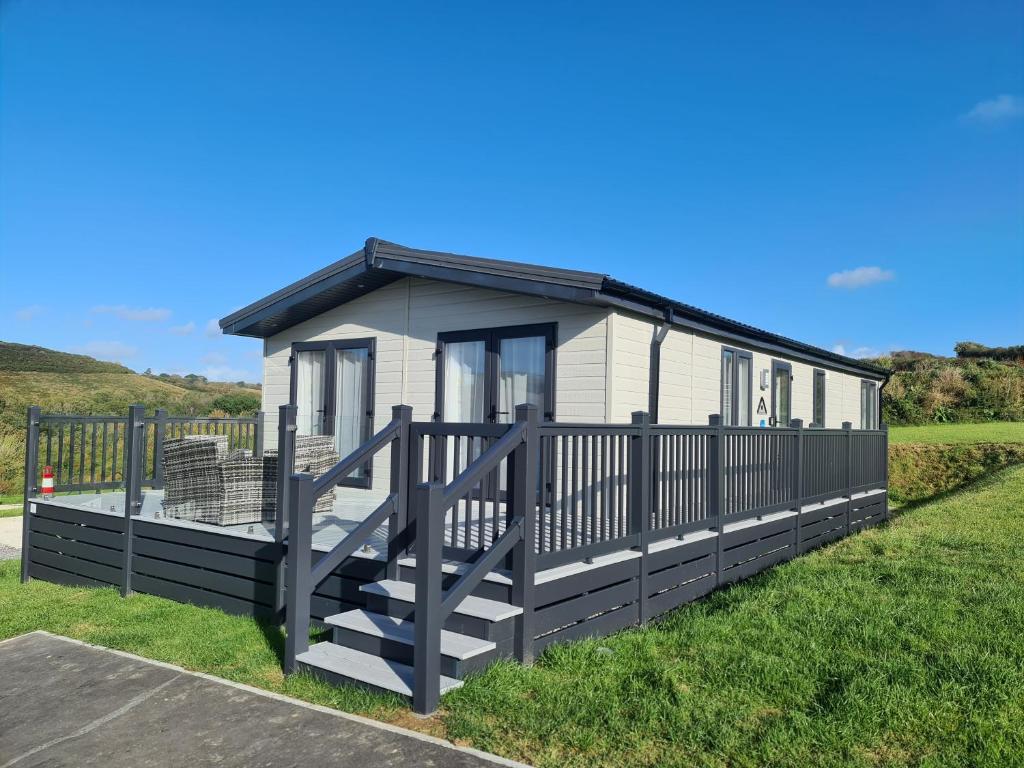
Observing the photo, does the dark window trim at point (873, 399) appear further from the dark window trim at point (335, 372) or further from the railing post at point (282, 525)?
the railing post at point (282, 525)

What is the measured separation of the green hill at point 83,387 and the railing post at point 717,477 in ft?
53.9

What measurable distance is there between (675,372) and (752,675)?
4481 millimetres

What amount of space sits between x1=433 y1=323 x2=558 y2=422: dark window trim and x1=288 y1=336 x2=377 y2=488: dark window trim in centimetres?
98

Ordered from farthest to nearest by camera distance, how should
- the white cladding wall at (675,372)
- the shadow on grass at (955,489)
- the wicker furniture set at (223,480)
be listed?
the shadow on grass at (955,489) → the white cladding wall at (675,372) → the wicker furniture set at (223,480)

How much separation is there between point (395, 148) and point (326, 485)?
12.7 meters

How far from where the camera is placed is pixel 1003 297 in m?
22.6

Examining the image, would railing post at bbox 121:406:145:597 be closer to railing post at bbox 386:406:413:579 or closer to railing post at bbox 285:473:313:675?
railing post at bbox 285:473:313:675

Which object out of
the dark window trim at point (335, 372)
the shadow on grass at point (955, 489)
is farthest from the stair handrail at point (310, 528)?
the shadow on grass at point (955, 489)

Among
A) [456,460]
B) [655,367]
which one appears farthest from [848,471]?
[456,460]

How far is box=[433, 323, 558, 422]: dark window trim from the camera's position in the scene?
22.2 feet

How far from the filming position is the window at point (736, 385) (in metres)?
8.90

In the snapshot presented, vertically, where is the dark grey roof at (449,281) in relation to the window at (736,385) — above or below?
above

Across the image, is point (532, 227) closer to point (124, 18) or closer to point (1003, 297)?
point (124, 18)

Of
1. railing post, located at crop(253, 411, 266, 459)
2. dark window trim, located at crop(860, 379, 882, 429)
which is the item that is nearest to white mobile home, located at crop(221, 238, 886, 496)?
railing post, located at crop(253, 411, 266, 459)
